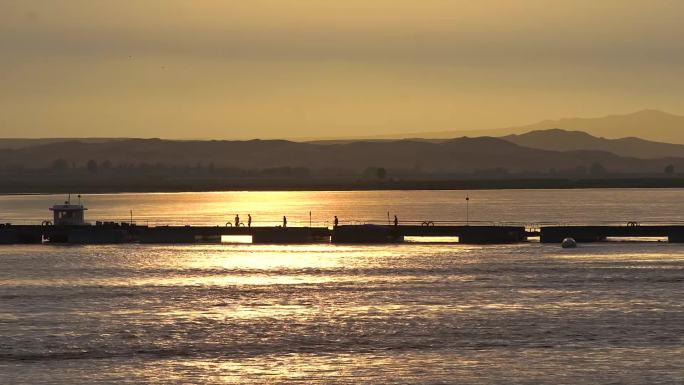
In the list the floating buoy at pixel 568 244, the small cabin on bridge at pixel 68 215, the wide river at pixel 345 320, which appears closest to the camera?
the wide river at pixel 345 320

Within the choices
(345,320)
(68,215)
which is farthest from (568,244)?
(345,320)

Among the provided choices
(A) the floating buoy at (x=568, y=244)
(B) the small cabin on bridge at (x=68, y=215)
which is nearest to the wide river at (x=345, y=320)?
(A) the floating buoy at (x=568, y=244)

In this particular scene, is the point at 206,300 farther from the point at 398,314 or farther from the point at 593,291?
the point at 593,291

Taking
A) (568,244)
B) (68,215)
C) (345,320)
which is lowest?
(345,320)

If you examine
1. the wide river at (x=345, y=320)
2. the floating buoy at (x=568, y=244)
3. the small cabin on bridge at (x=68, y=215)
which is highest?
the small cabin on bridge at (x=68, y=215)

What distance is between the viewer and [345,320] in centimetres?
7544

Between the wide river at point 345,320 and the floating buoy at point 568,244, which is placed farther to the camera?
the floating buoy at point 568,244

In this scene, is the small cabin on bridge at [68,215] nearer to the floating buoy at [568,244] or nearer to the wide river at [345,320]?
the wide river at [345,320]

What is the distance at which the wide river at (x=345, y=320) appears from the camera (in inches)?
2272

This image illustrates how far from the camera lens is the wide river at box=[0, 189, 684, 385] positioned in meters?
57.7

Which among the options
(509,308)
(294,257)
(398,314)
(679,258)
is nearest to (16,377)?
(398,314)

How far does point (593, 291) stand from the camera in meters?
91.9

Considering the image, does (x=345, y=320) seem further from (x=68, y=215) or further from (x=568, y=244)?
(x=68, y=215)

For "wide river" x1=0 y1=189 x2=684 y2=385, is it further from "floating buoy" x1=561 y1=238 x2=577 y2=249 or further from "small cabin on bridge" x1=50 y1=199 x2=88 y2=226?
"small cabin on bridge" x1=50 y1=199 x2=88 y2=226
